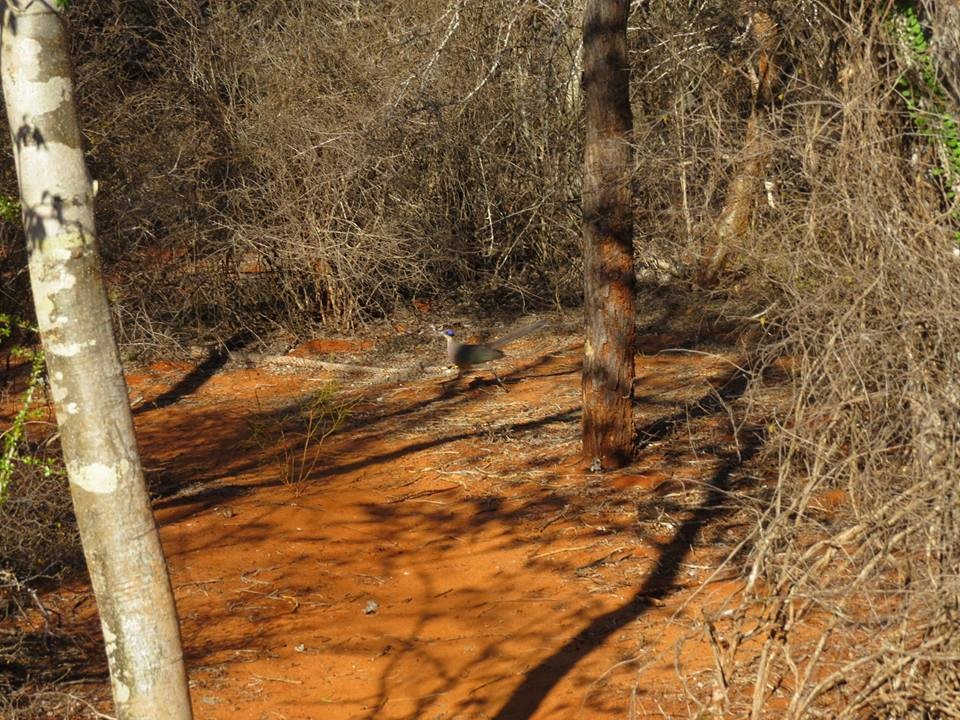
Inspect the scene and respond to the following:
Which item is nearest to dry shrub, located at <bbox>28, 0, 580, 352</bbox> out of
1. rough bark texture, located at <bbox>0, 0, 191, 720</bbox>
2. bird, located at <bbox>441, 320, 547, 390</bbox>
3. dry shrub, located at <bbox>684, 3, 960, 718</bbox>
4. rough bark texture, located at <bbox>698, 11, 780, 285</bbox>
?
rough bark texture, located at <bbox>698, 11, 780, 285</bbox>

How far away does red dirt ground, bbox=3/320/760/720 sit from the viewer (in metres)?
5.19

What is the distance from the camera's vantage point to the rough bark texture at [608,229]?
761 cm

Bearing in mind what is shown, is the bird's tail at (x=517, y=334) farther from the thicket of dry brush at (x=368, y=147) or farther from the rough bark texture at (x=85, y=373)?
the rough bark texture at (x=85, y=373)

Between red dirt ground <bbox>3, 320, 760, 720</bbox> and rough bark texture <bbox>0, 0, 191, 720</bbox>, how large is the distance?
1.62 metres

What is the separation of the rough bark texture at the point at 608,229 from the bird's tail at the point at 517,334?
12.3ft

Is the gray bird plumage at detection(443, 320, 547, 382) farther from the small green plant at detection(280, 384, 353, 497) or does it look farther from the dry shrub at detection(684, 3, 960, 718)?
the dry shrub at detection(684, 3, 960, 718)

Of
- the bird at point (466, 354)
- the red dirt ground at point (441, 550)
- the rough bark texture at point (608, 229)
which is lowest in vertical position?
the red dirt ground at point (441, 550)

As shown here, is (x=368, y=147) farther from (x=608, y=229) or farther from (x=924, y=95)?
(x=924, y=95)

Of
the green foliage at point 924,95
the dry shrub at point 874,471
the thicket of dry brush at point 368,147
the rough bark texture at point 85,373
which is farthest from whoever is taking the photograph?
the thicket of dry brush at point 368,147

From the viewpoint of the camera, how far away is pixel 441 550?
22.3ft

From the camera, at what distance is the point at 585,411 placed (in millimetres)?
7871

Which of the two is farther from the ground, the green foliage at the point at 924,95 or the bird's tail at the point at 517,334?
the green foliage at the point at 924,95

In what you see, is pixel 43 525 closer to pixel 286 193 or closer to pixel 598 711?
pixel 598 711

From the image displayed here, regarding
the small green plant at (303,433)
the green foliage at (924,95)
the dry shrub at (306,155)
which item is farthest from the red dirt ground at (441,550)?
the dry shrub at (306,155)
